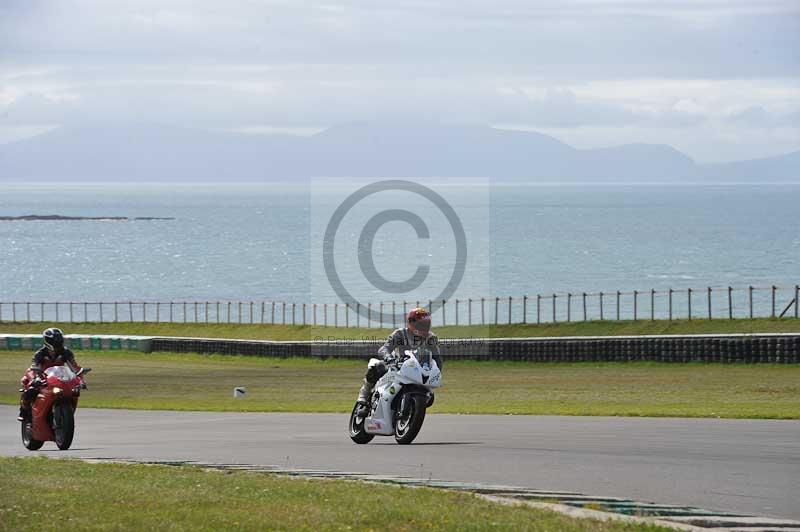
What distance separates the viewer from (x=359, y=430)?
21.4 metres

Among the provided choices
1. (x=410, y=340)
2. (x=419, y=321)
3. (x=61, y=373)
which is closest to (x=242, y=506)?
(x=419, y=321)

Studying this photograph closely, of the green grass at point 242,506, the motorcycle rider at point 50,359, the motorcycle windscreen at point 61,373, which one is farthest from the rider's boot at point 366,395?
the green grass at point 242,506

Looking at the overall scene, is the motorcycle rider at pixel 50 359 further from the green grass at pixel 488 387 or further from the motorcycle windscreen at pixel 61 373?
the green grass at pixel 488 387

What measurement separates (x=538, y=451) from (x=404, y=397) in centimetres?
237

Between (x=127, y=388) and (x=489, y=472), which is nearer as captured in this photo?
(x=489, y=472)

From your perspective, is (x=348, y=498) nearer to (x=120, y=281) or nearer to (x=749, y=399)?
(x=749, y=399)

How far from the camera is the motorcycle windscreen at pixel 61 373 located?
69.8ft

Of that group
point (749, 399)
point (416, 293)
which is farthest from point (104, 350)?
point (416, 293)

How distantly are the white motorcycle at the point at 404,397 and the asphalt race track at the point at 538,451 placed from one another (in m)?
0.35

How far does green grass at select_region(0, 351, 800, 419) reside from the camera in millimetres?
32500

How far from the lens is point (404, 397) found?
20.5 m

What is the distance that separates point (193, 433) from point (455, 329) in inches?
1941

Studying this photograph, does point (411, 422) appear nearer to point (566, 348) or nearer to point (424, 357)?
point (424, 357)

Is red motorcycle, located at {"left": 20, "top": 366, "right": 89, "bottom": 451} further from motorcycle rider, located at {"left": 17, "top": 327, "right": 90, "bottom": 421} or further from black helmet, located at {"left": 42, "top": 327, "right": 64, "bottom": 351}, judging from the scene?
black helmet, located at {"left": 42, "top": 327, "right": 64, "bottom": 351}
